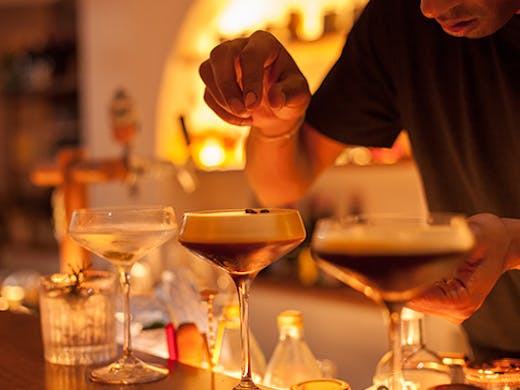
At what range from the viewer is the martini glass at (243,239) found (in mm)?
903

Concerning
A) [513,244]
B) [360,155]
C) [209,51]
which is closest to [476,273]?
[513,244]

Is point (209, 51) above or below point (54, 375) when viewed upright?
above

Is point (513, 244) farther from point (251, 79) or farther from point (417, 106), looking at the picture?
point (417, 106)

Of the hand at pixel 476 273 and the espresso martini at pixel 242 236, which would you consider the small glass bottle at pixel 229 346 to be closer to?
the espresso martini at pixel 242 236

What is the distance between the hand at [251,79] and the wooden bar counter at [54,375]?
0.40 m

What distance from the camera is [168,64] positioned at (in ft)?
12.0

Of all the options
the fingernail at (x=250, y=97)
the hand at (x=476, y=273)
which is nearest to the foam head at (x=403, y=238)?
the hand at (x=476, y=273)

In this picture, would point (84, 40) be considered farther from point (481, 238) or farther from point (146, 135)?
point (481, 238)

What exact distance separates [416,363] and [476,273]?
186 mm

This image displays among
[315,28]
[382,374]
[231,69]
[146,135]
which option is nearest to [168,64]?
[146,135]

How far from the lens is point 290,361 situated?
110 centimetres

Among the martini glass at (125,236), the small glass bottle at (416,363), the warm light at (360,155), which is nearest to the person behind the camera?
the small glass bottle at (416,363)

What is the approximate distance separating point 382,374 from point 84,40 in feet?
11.8

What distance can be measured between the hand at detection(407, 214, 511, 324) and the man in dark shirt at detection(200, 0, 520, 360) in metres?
0.06
